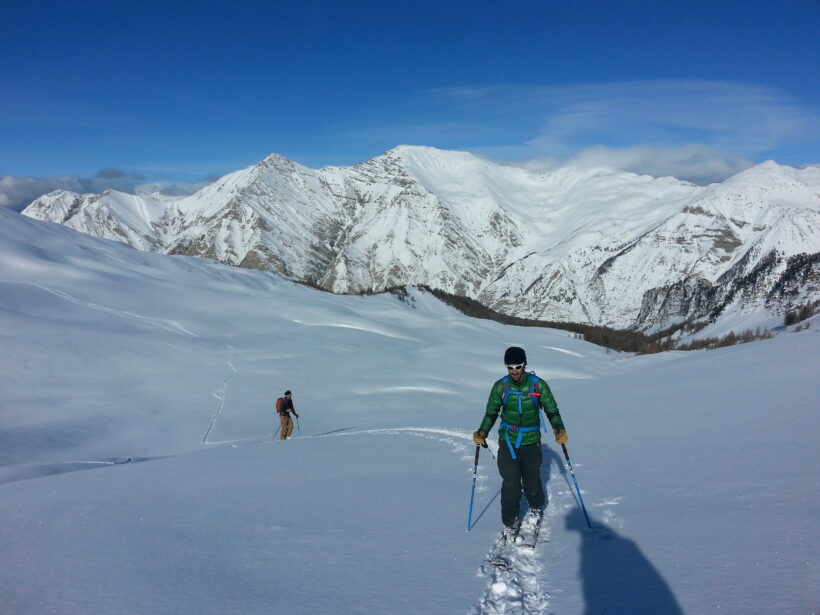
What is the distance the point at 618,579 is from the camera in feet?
16.2

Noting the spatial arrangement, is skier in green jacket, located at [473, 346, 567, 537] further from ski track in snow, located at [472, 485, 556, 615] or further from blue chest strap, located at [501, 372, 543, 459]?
ski track in snow, located at [472, 485, 556, 615]

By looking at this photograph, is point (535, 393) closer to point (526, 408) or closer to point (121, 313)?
point (526, 408)

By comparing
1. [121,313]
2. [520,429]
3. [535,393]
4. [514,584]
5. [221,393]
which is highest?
[535,393]

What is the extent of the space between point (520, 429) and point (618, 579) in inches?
84.0

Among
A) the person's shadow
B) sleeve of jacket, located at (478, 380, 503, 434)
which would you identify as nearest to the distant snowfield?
the person's shadow

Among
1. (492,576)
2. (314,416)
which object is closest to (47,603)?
(492,576)

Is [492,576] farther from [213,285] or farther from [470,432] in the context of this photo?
[213,285]

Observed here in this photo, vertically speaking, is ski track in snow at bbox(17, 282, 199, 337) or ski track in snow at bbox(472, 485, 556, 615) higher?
ski track in snow at bbox(472, 485, 556, 615)

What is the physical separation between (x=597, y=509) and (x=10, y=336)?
98.0ft

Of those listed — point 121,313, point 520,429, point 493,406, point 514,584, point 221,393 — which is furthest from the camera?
point 121,313

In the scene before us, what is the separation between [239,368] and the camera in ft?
102

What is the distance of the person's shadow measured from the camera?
14.6 ft

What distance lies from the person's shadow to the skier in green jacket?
84cm

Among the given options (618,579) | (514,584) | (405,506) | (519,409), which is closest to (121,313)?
(405,506)
